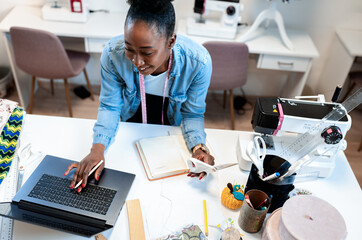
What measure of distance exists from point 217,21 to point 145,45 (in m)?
1.60

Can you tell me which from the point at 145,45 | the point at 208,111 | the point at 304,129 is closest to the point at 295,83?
the point at 208,111

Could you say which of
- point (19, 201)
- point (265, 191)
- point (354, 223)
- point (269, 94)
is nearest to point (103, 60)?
point (19, 201)

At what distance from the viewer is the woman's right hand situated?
46.3 inches

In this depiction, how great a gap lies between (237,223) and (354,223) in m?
0.42

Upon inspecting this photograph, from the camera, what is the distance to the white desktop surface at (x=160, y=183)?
1133 mm

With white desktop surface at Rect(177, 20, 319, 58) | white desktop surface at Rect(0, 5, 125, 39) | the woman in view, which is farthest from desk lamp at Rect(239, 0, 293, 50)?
the woman

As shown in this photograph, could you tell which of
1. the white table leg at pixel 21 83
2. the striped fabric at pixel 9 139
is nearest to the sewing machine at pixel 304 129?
the striped fabric at pixel 9 139

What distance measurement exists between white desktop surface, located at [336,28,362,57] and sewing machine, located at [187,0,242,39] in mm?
879

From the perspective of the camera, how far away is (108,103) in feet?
4.65

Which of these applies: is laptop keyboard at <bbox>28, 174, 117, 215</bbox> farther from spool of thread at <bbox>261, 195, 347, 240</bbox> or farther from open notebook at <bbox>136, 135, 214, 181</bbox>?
spool of thread at <bbox>261, 195, 347, 240</bbox>

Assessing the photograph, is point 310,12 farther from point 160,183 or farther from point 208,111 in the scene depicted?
point 160,183

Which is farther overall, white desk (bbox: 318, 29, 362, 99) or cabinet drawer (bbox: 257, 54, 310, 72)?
white desk (bbox: 318, 29, 362, 99)

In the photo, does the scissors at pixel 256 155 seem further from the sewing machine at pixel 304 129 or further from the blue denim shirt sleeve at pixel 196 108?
the blue denim shirt sleeve at pixel 196 108

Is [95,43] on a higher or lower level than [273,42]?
lower
